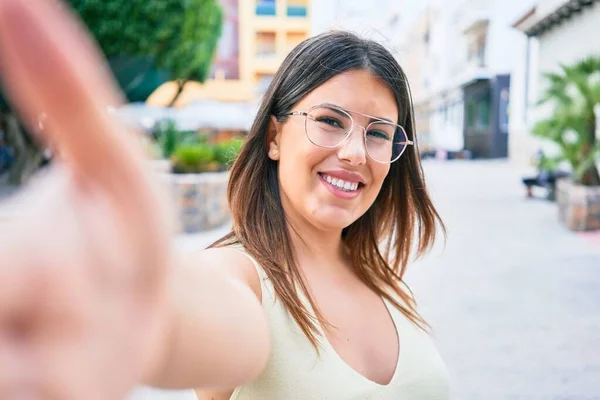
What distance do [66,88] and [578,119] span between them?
30.0 feet

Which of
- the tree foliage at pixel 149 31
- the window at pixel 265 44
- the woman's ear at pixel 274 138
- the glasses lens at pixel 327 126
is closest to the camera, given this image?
the glasses lens at pixel 327 126

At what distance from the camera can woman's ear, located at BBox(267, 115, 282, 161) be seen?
1.35 meters

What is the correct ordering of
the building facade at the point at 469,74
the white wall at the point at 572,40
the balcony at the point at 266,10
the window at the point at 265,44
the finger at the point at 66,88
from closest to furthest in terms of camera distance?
the finger at the point at 66,88
the white wall at the point at 572,40
the building facade at the point at 469,74
the balcony at the point at 266,10
the window at the point at 265,44

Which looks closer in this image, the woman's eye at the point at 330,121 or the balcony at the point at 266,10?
the woman's eye at the point at 330,121

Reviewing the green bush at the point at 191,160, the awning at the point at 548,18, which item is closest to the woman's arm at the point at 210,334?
the green bush at the point at 191,160

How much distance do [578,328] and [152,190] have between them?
4.24 m

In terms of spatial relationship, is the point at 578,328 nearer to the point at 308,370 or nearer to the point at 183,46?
the point at 308,370

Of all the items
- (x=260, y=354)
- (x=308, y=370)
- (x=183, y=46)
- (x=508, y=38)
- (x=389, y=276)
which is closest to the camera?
(x=260, y=354)

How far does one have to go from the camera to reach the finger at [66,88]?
288mm

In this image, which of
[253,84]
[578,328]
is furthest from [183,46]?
[253,84]

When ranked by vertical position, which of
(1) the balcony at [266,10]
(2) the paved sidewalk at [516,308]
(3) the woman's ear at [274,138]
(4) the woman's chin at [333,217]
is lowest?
(2) the paved sidewalk at [516,308]

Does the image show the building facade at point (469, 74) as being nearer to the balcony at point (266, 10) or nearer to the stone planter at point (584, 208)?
the balcony at point (266, 10)

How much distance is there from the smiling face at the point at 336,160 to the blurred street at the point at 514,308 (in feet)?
1.81

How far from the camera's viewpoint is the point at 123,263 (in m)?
0.34
